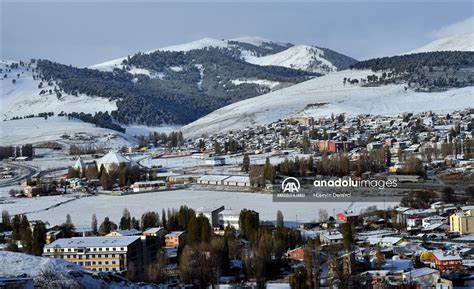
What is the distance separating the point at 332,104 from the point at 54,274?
4668 cm

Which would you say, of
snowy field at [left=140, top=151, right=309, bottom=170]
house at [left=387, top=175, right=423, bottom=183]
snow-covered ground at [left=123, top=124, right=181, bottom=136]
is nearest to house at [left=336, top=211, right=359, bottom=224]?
house at [left=387, top=175, right=423, bottom=183]

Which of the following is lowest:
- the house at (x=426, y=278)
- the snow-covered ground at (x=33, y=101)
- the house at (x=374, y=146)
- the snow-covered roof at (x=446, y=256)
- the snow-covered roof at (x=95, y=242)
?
the house at (x=426, y=278)

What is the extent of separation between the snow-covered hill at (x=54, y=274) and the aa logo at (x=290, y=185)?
49.4ft

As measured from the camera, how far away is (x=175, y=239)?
17281 millimetres

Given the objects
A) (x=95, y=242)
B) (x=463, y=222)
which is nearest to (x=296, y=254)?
(x=95, y=242)

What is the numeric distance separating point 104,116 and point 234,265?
51.7 m

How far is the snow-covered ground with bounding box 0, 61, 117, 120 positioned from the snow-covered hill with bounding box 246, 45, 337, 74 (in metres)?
48.3

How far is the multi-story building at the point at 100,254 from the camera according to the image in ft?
50.1

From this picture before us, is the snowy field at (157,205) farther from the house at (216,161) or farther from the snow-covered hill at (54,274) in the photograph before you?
the house at (216,161)

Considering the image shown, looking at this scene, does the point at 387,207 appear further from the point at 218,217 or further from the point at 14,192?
the point at 14,192

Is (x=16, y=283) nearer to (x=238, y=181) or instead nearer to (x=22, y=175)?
(x=238, y=181)

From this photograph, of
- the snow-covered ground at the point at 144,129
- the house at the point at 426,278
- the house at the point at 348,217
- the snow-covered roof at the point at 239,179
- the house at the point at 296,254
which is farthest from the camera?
the snow-covered ground at the point at 144,129

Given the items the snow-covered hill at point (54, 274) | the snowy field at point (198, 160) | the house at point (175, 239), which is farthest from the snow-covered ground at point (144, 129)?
the snow-covered hill at point (54, 274)

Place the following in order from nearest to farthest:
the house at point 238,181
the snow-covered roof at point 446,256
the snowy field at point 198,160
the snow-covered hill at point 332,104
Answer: the snow-covered roof at point 446,256, the house at point 238,181, the snowy field at point 198,160, the snow-covered hill at point 332,104
